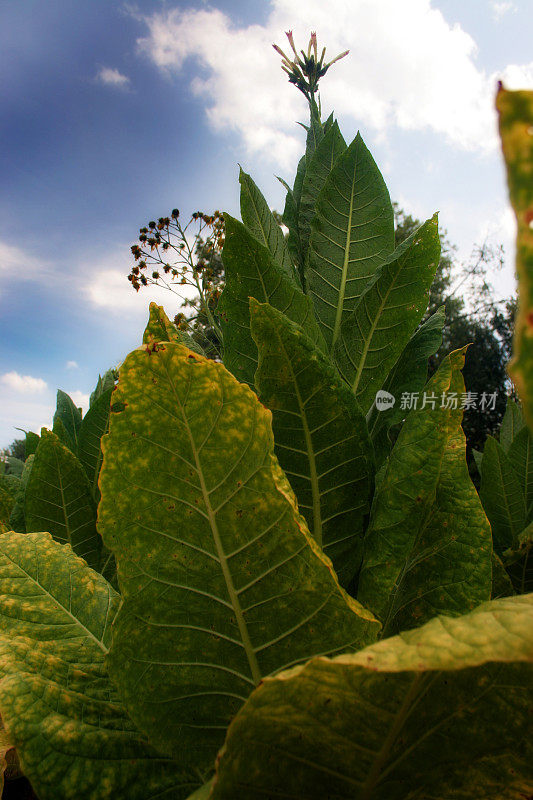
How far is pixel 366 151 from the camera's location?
3.59 ft

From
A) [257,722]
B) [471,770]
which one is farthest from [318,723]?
[471,770]

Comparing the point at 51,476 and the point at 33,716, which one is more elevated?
→ the point at 51,476

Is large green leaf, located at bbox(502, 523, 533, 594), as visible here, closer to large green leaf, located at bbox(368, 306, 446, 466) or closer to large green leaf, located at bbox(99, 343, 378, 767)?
large green leaf, located at bbox(368, 306, 446, 466)

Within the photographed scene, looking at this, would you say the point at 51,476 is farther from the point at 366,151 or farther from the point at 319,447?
the point at 366,151

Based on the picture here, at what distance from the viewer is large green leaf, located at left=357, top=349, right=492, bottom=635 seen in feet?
2.47

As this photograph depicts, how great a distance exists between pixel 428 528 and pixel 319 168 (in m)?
0.88

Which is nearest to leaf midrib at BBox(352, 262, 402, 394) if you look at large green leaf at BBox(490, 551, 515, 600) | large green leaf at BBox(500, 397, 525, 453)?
large green leaf at BBox(490, 551, 515, 600)

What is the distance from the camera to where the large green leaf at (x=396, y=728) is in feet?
1.64

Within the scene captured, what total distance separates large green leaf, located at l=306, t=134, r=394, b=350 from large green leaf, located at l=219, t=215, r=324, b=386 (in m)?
0.18

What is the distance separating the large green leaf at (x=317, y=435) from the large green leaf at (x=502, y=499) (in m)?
0.91

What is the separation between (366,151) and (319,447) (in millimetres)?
677

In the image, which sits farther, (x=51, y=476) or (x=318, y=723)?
(x=51, y=476)

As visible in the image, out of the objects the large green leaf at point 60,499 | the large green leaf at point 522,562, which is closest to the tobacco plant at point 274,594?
Result: the large green leaf at point 60,499

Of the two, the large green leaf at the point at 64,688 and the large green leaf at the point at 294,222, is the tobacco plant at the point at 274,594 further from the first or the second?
the large green leaf at the point at 294,222
